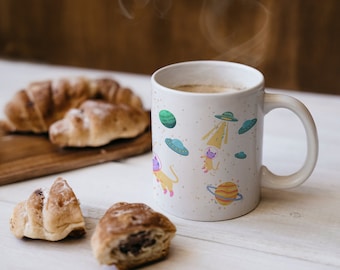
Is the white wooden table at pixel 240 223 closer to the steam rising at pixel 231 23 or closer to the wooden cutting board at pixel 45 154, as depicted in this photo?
the wooden cutting board at pixel 45 154

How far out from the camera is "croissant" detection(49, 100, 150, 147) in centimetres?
97

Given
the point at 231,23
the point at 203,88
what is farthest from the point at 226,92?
the point at 231,23

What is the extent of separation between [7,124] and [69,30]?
766mm

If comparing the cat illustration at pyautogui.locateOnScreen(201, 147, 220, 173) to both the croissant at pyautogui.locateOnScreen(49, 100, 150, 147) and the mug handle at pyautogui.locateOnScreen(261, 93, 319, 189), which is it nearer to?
the mug handle at pyautogui.locateOnScreen(261, 93, 319, 189)

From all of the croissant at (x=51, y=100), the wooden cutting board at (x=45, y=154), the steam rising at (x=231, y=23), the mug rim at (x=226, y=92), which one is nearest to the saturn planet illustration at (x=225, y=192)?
the mug rim at (x=226, y=92)

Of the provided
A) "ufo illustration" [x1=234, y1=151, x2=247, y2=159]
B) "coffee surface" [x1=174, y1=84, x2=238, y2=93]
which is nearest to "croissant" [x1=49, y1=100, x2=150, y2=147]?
"coffee surface" [x1=174, y1=84, x2=238, y2=93]

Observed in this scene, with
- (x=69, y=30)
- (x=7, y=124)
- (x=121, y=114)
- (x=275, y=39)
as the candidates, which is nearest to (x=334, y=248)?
(x=121, y=114)

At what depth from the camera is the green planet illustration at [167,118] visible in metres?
0.74

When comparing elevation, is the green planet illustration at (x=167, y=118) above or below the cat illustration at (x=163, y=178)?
above

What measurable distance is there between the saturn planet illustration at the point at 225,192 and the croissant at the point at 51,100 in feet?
1.23

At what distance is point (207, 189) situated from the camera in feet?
2.44

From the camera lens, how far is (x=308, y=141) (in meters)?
0.78

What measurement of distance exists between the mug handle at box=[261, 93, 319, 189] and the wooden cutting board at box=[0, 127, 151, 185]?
0.26 metres

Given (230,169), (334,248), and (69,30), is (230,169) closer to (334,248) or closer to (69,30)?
(334,248)
